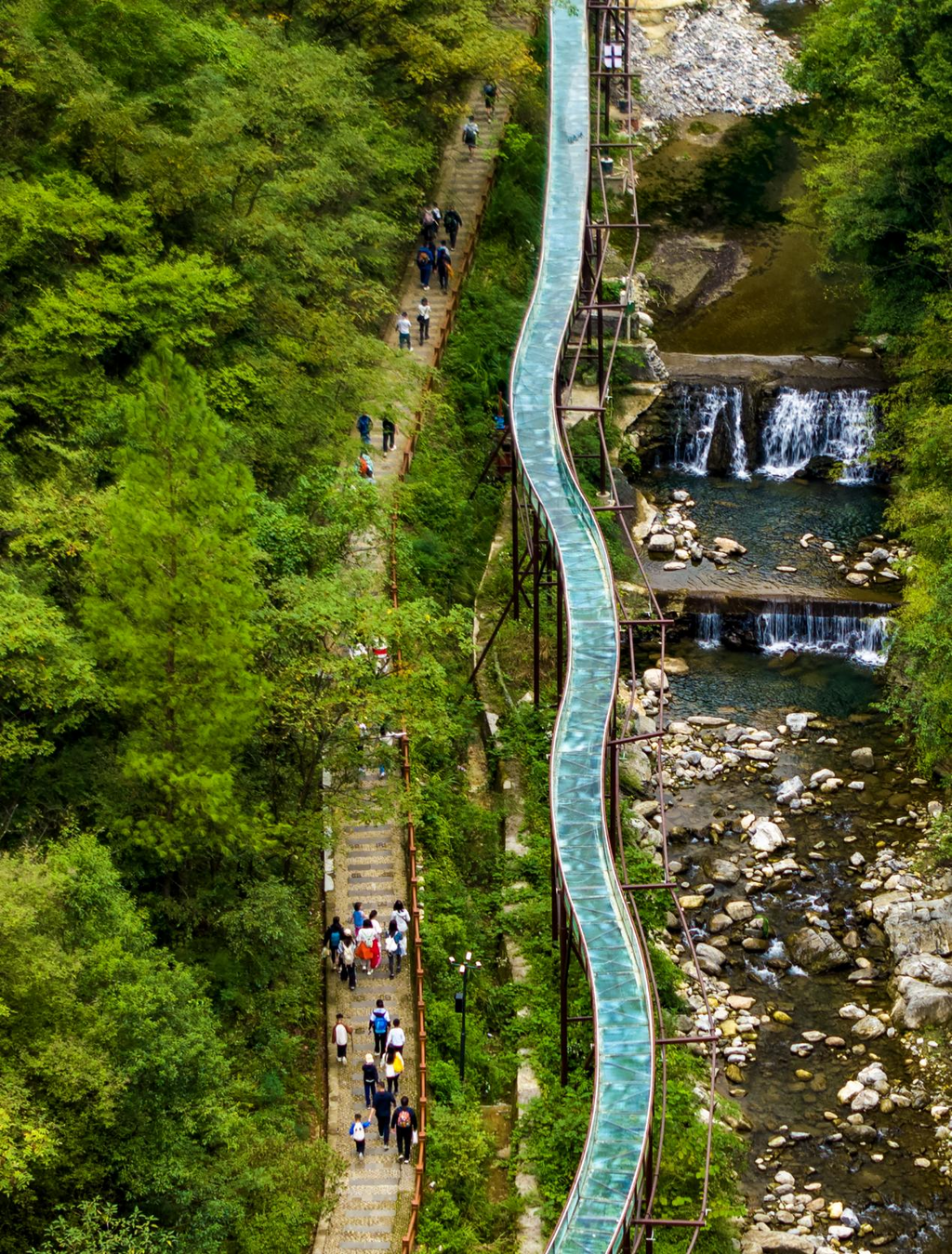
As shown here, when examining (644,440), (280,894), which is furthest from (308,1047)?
(644,440)

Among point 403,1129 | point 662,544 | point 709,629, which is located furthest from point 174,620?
point 662,544

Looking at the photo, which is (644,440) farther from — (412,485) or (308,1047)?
(308,1047)

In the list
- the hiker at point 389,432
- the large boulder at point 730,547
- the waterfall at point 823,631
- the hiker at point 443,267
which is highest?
the hiker at point 443,267

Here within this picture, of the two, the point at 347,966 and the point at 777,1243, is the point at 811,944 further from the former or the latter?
the point at 347,966

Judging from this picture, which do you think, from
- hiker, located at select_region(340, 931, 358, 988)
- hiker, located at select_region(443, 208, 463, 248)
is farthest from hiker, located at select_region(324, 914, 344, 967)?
hiker, located at select_region(443, 208, 463, 248)

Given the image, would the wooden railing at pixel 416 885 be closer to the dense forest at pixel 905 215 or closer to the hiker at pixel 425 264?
the hiker at pixel 425 264

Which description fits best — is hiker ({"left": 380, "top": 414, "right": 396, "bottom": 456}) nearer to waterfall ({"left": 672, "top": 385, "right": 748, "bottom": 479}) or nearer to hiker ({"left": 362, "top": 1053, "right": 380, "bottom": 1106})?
waterfall ({"left": 672, "top": 385, "right": 748, "bottom": 479})

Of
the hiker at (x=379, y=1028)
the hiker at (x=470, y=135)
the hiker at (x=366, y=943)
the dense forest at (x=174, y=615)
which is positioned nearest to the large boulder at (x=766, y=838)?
the dense forest at (x=174, y=615)
